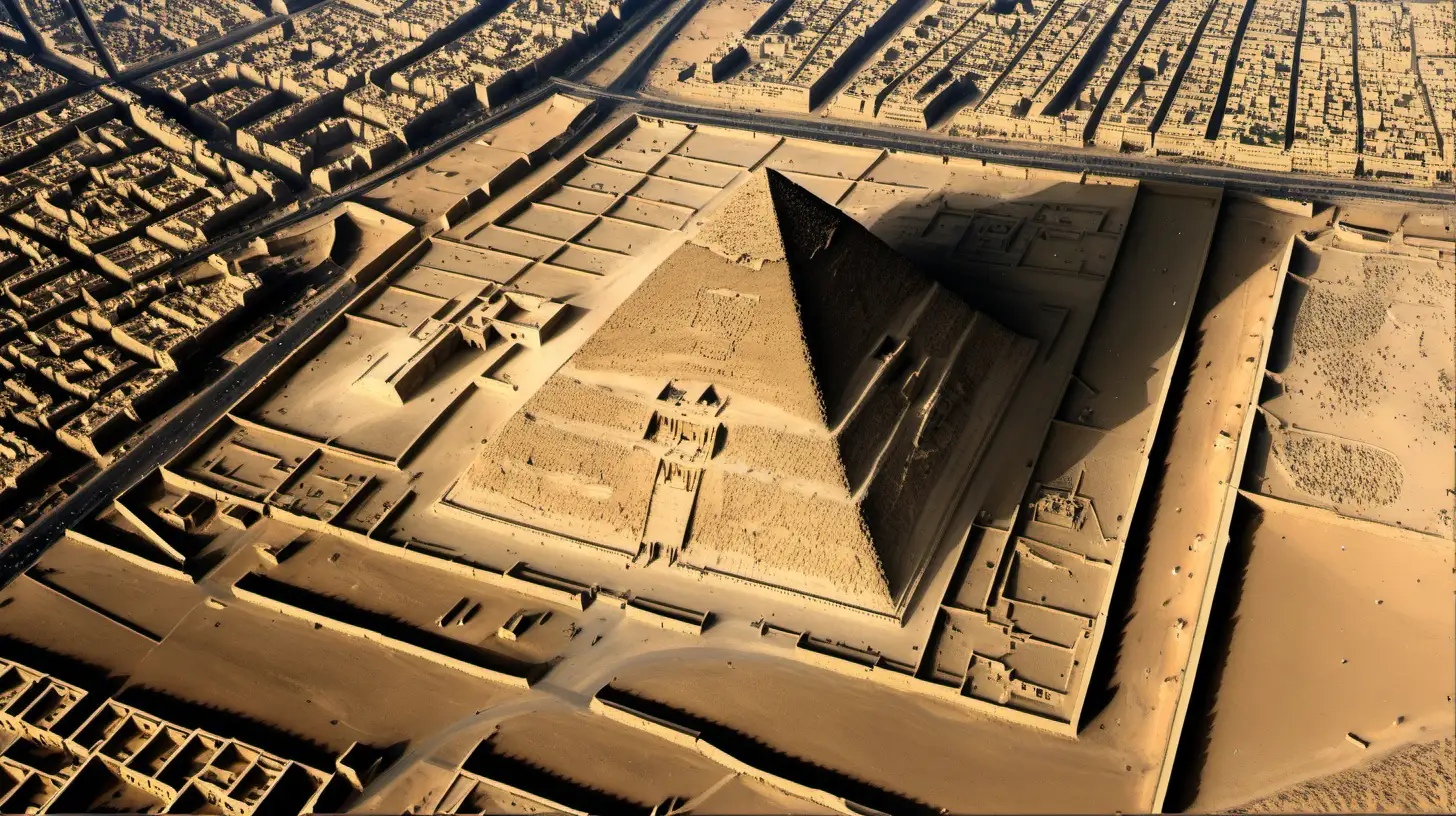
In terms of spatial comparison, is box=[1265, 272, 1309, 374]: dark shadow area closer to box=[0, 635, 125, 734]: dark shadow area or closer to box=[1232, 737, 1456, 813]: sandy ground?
box=[1232, 737, 1456, 813]: sandy ground

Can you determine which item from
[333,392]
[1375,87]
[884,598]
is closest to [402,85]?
[333,392]

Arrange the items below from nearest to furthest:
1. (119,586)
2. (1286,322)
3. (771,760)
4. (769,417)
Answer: (771,760), (769,417), (119,586), (1286,322)

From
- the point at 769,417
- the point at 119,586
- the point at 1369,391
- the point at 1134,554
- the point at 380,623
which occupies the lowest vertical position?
the point at 119,586

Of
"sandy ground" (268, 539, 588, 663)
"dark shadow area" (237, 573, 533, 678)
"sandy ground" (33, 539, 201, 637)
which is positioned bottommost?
"sandy ground" (33, 539, 201, 637)

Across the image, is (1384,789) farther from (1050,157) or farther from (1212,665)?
(1050,157)

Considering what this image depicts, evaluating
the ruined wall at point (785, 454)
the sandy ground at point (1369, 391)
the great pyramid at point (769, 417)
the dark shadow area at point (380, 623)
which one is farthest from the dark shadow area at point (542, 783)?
the sandy ground at point (1369, 391)

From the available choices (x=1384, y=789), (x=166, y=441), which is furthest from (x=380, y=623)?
(x=1384, y=789)

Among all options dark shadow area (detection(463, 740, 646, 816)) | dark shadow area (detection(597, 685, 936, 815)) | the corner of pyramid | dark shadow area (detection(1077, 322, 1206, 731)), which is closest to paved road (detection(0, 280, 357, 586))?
dark shadow area (detection(463, 740, 646, 816))
